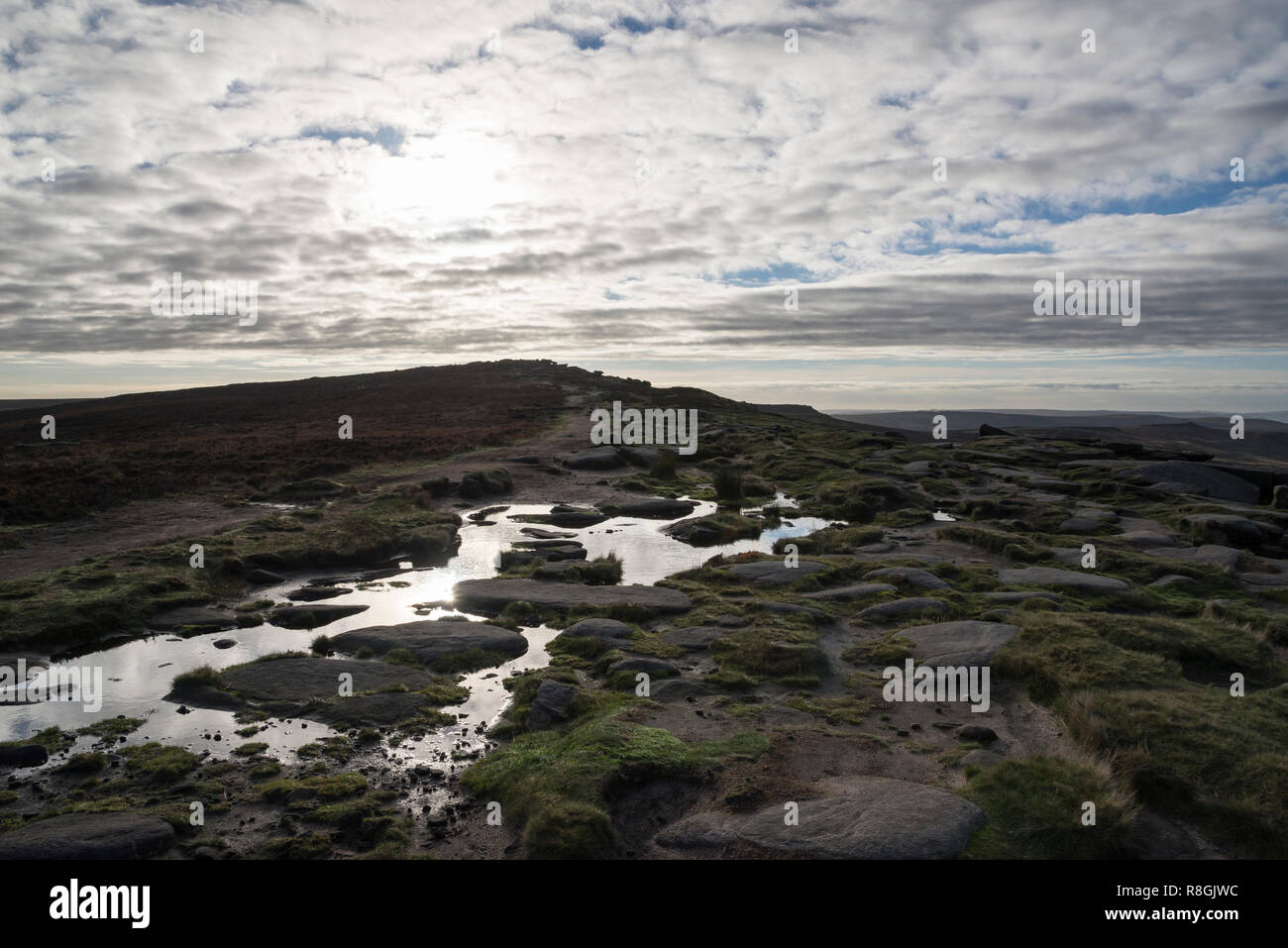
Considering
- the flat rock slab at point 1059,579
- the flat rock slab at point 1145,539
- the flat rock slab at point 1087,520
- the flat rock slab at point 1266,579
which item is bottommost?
the flat rock slab at point 1266,579

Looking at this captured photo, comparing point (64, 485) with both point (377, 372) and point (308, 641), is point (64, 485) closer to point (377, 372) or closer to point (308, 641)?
point (308, 641)

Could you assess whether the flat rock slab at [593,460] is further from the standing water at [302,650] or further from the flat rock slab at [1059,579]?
the flat rock slab at [1059,579]

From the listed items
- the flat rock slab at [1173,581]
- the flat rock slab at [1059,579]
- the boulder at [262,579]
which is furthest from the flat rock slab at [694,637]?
the flat rock slab at [1173,581]

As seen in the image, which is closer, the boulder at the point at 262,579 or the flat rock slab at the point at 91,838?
the flat rock slab at the point at 91,838

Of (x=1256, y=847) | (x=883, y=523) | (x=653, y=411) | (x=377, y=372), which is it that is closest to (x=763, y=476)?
(x=883, y=523)

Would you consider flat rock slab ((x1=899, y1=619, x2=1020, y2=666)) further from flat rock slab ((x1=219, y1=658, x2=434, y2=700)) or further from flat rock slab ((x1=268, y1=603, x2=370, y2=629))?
flat rock slab ((x1=268, y1=603, x2=370, y2=629))

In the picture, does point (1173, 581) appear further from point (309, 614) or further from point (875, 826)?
point (309, 614)
